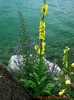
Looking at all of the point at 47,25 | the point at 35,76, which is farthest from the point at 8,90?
the point at 47,25

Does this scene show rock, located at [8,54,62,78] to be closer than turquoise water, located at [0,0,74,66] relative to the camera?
Yes

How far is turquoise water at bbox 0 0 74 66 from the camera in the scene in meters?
5.73

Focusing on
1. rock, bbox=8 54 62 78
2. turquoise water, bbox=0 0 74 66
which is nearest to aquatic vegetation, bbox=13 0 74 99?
rock, bbox=8 54 62 78

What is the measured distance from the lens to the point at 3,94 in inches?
82.5

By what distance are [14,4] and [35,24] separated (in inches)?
108

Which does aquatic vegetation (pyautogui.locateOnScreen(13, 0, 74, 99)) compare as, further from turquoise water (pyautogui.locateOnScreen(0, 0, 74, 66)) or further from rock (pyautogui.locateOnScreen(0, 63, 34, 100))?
turquoise water (pyautogui.locateOnScreen(0, 0, 74, 66))

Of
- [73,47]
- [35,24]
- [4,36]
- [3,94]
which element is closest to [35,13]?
[35,24]

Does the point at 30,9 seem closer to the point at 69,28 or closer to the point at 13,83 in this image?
the point at 69,28

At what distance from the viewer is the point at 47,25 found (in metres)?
7.77

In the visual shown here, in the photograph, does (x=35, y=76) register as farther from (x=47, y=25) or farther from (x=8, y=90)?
(x=47, y=25)

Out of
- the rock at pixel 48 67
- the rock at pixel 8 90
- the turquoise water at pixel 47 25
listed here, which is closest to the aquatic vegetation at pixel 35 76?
the rock at pixel 48 67

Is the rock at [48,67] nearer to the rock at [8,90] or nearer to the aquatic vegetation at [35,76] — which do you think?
the aquatic vegetation at [35,76]

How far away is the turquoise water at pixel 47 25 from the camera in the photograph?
5.73 m

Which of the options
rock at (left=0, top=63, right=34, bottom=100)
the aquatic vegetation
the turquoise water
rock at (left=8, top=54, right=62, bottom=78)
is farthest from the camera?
the turquoise water
